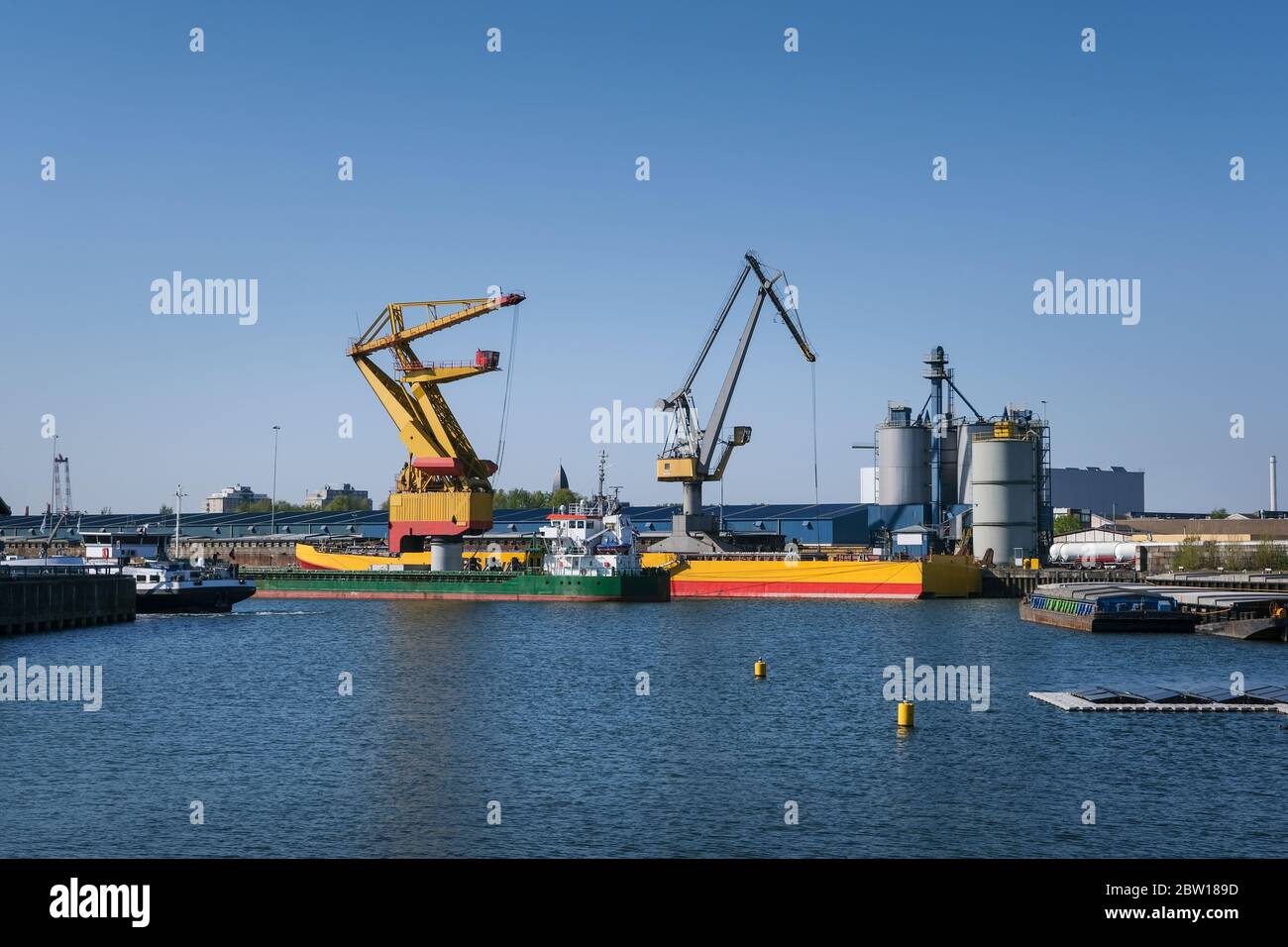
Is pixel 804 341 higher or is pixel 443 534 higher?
pixel 804 341

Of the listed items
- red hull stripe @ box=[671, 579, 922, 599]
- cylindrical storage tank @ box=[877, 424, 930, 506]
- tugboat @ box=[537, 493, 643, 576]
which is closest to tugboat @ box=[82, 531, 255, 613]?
tugboat @ box=[537, 493, 643, 576]

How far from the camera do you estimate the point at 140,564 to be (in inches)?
2837

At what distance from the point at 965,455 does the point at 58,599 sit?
75.6 meters

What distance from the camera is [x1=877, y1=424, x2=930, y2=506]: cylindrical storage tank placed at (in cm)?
11288

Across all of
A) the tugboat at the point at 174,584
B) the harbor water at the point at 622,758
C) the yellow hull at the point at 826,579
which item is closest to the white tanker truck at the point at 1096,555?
the yellow hull at the point at 826,579

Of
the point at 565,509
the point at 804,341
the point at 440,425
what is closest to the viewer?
the point at 440,425

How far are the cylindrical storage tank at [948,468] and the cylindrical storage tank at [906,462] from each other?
1.35m

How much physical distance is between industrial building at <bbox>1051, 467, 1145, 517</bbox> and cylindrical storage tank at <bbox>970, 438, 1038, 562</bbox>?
2849 inches

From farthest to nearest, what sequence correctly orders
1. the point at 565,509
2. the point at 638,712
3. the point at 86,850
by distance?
the point at 565,509 → the point at 638,712 → the point at 86,850

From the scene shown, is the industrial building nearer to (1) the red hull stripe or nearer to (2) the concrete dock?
(1) the red hull stripe
